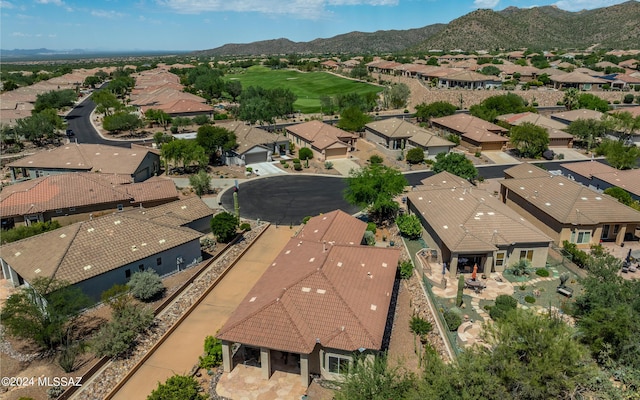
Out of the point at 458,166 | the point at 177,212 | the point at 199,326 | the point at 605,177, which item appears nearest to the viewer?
the point at 199,326

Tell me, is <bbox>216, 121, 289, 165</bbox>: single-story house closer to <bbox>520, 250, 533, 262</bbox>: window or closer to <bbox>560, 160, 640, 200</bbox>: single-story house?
<bbox>560, 160, 640, 200</bbox>: single-story house

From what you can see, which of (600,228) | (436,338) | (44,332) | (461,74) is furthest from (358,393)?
(461,74)

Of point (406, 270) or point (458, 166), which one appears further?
point (458, 166)

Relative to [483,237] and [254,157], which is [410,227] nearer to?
[483,237]

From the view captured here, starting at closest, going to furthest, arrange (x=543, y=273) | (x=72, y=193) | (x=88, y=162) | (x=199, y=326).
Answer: (x=199, y=326), (x=543, y=273), (x=72, y=193), (x=88, y=162)

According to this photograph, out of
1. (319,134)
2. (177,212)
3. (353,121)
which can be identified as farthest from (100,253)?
(353,121)

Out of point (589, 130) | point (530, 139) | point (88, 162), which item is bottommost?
point (88, 162)

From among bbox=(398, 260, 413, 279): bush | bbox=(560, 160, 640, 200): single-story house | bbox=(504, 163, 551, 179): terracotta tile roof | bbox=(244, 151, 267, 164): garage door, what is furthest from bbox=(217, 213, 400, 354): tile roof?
bbox=(244, 151, 267, 164): garage door
